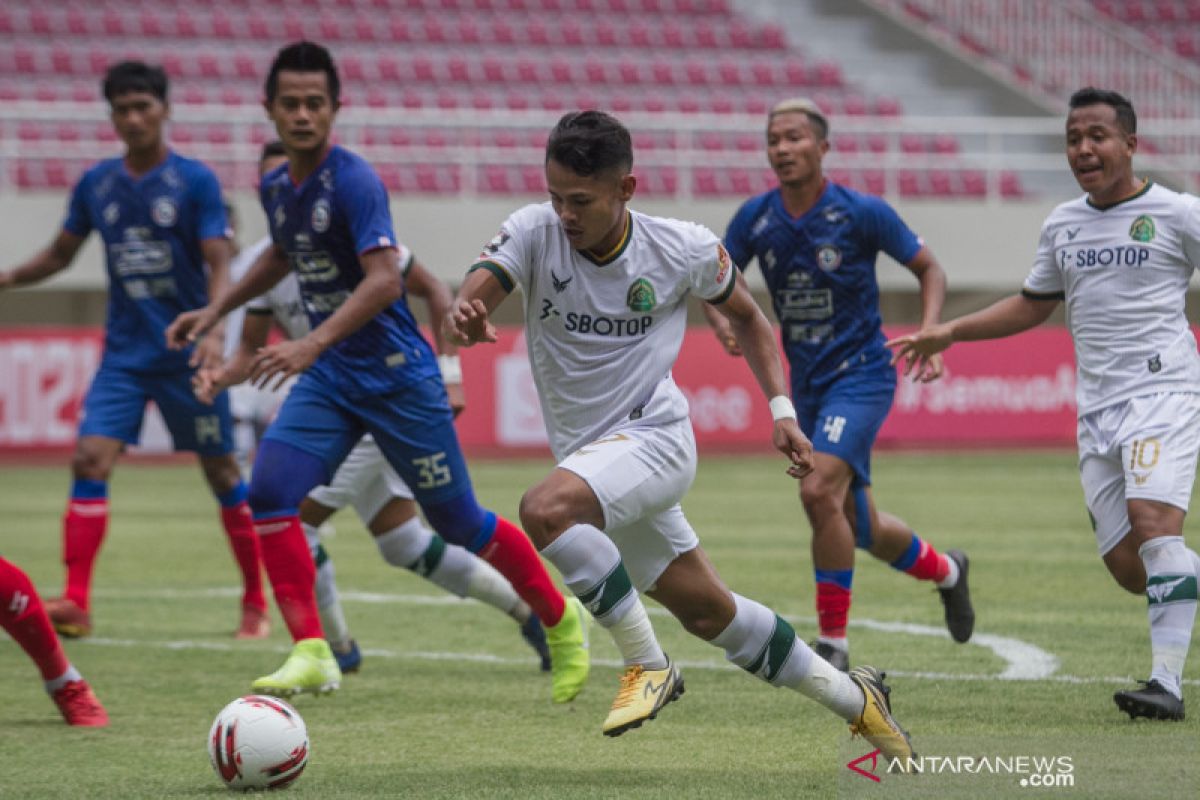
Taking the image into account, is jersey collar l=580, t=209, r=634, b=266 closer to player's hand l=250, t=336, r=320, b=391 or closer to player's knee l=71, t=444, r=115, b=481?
player's hand l=250, t=336, r=320, b=391

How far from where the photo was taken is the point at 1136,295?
6.50 meters

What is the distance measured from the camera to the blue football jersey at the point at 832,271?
7688 millimetres

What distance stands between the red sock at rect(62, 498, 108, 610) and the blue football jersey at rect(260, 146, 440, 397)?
2.40 metres

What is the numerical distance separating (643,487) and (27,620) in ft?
7.42

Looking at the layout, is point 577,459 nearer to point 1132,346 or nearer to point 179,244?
point 1132,346

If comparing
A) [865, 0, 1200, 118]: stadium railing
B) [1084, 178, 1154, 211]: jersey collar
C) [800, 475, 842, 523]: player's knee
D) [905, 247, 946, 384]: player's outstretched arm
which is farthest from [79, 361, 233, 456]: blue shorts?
[865, 0, 1200, 118]: stadium railing

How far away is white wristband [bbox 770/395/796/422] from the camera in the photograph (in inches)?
205

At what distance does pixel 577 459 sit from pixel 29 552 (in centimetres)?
872

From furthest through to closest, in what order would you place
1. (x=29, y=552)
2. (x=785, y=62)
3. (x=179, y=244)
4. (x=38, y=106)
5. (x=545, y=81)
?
(x=785, y=62), (x=545, y=81), (x=38, y=106), (x=29, y=552), (x=179, y=244)

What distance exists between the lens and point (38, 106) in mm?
22172

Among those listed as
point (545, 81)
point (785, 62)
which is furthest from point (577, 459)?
point (785, 62)

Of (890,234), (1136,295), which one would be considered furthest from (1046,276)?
(890,234)

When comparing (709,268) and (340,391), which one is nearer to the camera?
(709,268)

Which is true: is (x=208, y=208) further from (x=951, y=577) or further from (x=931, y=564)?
(x=951, y=577)
